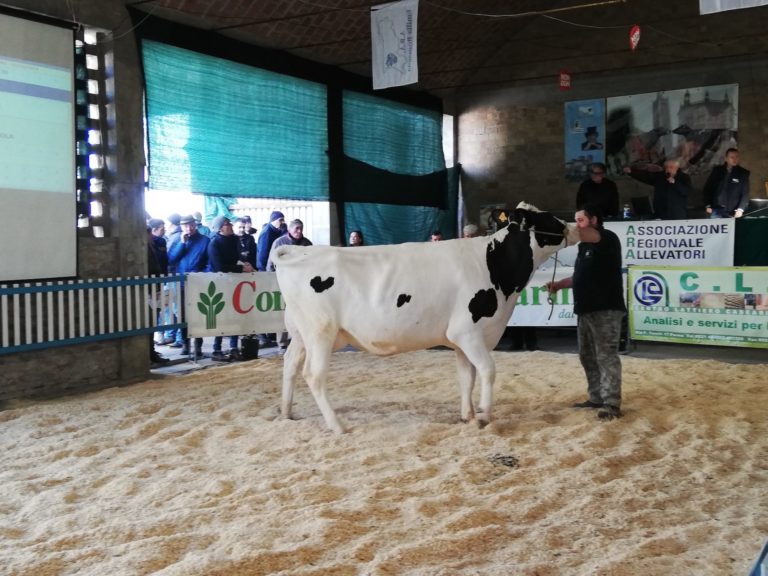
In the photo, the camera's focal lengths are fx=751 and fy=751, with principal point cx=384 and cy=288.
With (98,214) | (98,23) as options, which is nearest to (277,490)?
(98,214)

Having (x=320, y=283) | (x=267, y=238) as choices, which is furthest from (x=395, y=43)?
(x=320, y=283)

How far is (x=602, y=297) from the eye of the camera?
6.00 m

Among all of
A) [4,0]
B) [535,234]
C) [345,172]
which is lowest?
[535,234]

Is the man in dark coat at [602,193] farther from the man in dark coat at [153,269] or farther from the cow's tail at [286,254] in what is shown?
the cow's tail at [286,254]

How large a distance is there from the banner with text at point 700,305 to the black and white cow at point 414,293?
3.83m

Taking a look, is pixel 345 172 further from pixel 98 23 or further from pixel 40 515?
pixel 40 515

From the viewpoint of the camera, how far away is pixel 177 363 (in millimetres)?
9633

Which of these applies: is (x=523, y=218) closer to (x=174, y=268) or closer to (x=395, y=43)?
(x=395, y=43)

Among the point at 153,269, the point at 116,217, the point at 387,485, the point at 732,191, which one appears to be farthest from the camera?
the point at 732,191

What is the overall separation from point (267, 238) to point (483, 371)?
20.4 ft

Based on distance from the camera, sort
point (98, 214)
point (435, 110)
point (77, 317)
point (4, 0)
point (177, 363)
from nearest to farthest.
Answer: point (4, 0)
point (77, 317)
point (98, 214)
point (177, 363)
point (435, 110)

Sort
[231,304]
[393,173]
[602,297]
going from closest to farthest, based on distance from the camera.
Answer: [602,297], [231,304], [393,173]

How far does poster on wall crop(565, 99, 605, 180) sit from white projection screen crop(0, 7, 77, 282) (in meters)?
11.2

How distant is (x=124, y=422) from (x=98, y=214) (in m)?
3.28
